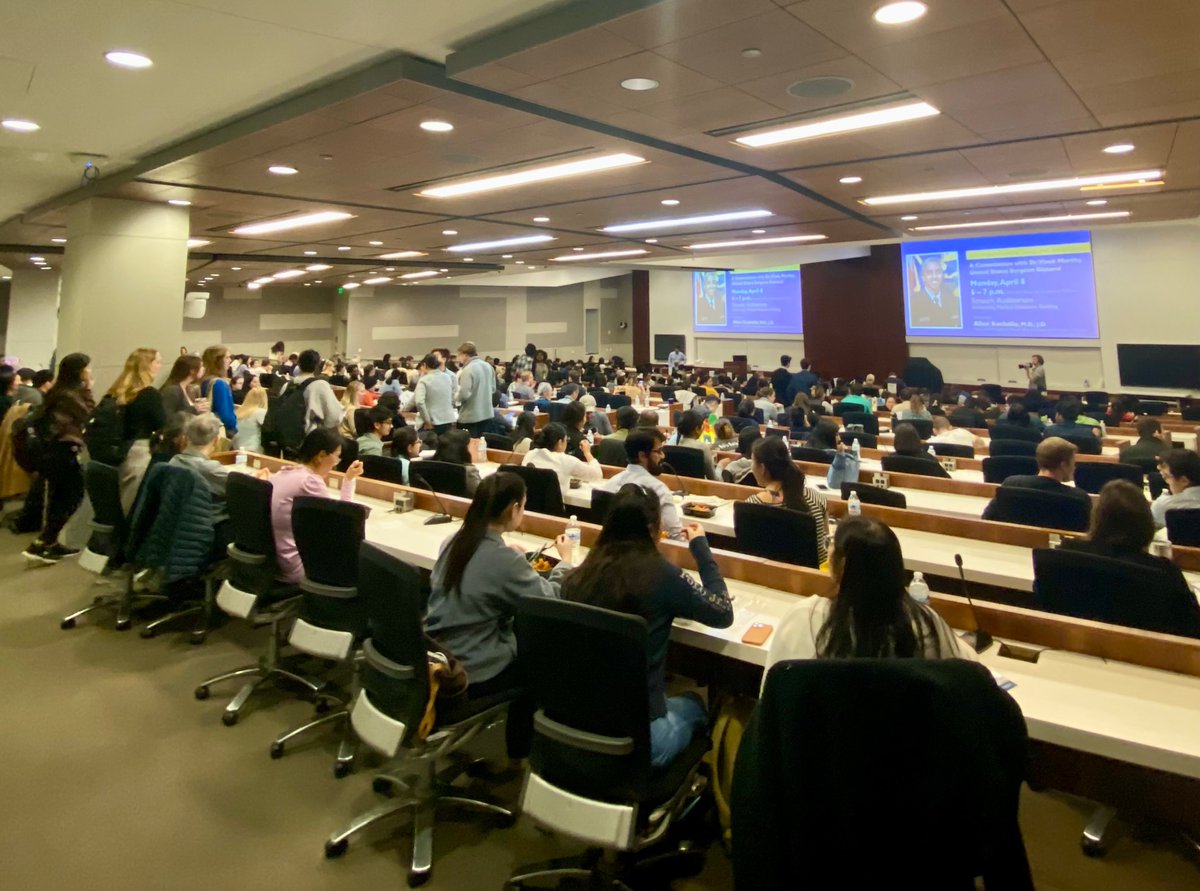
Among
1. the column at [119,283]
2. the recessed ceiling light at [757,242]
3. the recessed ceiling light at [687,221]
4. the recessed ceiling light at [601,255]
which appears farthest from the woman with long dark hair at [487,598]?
the recessed ceiling light at [601,255]

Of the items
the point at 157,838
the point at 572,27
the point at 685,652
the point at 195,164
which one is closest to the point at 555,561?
the point at 685,652

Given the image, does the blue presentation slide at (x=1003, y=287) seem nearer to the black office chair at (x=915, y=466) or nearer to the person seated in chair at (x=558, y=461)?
the black office chair at (x=915, y=466)

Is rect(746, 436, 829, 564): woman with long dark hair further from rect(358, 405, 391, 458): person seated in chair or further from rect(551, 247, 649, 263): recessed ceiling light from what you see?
rect(551, 247, 649, 263): recessed ceiling light

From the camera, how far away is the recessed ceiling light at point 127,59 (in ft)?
11.9

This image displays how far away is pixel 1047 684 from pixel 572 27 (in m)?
3.06

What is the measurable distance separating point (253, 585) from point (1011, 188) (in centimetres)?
727

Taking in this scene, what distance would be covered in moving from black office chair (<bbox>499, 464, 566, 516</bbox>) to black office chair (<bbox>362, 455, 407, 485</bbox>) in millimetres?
746

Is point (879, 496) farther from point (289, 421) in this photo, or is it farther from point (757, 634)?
point (289, 421)

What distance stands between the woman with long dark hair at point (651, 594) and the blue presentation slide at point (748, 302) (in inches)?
602

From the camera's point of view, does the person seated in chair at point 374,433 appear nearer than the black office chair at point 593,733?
No

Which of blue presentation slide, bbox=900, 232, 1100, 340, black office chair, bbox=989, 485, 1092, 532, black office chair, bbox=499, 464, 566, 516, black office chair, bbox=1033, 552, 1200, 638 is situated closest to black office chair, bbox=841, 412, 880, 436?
black office chair, bbox=989, 485, 1092, 532

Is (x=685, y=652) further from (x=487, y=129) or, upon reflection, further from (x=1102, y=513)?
(x=487, y=129)

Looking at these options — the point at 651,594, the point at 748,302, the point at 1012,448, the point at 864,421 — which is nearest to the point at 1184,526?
the point at 1012,448

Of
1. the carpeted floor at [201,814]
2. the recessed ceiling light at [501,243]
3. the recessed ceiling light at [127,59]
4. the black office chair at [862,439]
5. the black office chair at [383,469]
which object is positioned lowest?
Answer: the carpeted floor at [201,814]
